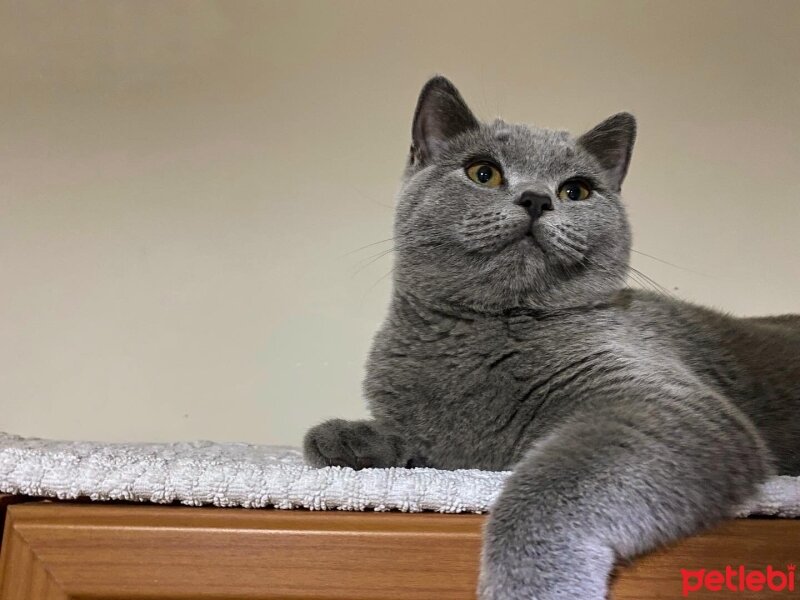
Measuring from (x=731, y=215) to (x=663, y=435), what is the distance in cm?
124

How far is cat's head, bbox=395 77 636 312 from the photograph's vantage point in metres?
0.85

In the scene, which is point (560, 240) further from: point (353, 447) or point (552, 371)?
point (353, 447)

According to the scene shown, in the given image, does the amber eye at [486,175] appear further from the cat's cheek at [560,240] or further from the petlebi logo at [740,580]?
the petlebi logo at [740,580]

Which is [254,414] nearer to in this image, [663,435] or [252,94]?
[252,94]

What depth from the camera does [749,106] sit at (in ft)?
5.57

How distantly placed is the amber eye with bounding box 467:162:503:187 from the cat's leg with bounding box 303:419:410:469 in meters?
0.40

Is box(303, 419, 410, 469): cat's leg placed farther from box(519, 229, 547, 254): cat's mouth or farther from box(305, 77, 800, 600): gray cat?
box(519, 229, 547, 254): cat's mouth

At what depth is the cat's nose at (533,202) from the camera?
2.77ft

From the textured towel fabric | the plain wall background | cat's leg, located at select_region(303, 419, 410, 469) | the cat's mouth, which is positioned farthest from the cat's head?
the plain wall background

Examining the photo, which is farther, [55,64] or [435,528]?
[55,64]

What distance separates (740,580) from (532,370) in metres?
0.35

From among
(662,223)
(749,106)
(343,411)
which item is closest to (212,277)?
(343,411)

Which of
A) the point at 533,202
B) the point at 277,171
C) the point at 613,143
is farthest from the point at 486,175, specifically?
the point at 277,171

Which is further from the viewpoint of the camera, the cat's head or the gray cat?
the cat's head
